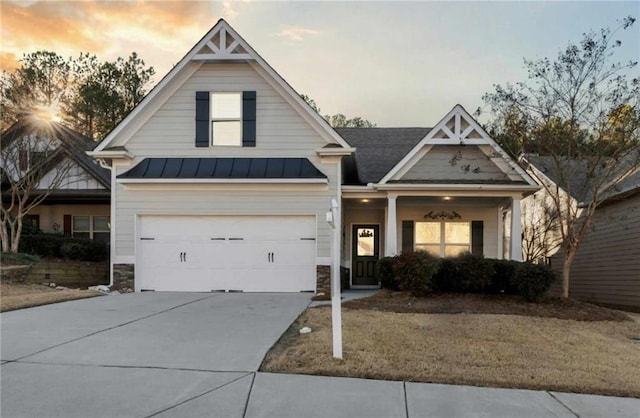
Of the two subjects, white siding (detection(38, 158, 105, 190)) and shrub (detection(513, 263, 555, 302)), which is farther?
white siding (detection(38, 158, 105, 190))

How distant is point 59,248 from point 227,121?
25.6ft

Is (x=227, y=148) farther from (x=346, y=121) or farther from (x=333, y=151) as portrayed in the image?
(x=346, y=121)

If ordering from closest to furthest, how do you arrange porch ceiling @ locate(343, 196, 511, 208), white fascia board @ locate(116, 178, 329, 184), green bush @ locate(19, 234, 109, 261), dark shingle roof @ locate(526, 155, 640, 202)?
dark shingle roof @ locate(526, 155, 640, 202), white fascia board @ locate(116, 178, 329, 184), porch ceiling @ locate(343, 196, 511, 208), green bush @ locate(19, 234, 109, 261)

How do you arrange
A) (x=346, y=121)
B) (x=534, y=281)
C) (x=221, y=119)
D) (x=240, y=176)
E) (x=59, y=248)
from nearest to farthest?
1. (x=534, y=281)
2. (x=240, y=176)
3. (x=221, y=119)
4. (x=59, y=248)
5. (x=346, y=121)

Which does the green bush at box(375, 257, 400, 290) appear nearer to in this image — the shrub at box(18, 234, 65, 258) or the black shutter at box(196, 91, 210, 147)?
the black shutter at box(196, 91, 210, 147)

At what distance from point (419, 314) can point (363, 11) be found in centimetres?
792

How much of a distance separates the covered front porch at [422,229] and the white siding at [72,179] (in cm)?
955

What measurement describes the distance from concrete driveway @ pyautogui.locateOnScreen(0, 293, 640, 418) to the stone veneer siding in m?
5.93

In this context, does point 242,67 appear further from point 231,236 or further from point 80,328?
point 80,328

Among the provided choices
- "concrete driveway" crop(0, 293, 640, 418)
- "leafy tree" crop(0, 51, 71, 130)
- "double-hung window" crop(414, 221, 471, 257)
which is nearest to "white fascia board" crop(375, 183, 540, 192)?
"double-hung window" crop(414, 221, 471, 257)

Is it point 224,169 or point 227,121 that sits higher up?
point 227,121

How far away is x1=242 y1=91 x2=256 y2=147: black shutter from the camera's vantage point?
45.3ft

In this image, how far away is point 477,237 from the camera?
52.1ft

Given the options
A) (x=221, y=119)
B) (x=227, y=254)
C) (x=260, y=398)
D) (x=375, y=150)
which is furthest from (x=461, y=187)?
(x=260, y=398)
